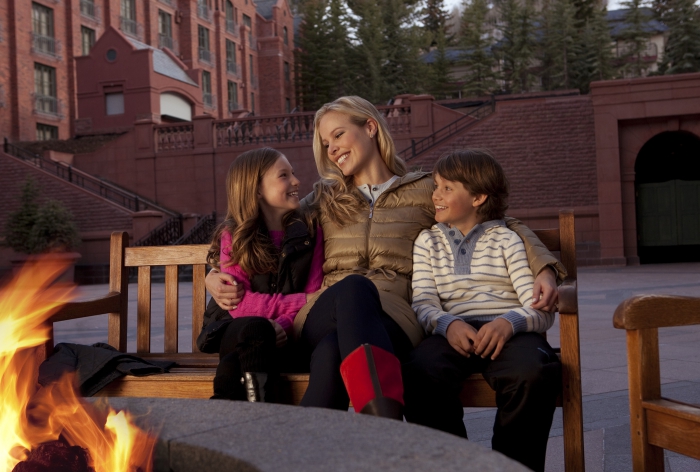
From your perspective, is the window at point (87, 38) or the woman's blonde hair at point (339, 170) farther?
the window at point (87, 38)

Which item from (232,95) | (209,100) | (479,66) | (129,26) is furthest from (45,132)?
(479,66)

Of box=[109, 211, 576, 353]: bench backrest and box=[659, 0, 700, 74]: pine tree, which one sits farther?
box=[659, 0, 700, 74]: pine tree

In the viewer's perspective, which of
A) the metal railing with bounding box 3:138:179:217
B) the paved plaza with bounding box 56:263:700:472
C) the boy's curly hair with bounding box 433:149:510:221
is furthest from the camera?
the metal railing with bounding box 3:138:179:217

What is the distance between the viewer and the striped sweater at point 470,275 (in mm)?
2986

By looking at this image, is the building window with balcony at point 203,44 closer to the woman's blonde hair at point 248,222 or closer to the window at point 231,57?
the window at point 231,57

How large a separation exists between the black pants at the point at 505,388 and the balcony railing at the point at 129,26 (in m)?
37.7

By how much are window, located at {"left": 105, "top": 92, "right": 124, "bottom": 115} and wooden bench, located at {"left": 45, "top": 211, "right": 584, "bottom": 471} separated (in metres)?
30.3

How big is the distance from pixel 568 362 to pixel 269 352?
3.64ft

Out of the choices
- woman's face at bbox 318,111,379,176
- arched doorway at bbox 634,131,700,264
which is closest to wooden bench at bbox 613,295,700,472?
woman's face at bbox 318,111,379,176

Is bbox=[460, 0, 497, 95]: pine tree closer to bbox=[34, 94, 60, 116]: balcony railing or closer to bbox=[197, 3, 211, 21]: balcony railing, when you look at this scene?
bbox=[197, 3, 211, 21]: balcony railing

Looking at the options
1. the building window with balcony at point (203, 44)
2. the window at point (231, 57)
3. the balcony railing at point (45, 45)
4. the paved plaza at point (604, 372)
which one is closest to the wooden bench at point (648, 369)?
the paved plaza at point (604, 372)

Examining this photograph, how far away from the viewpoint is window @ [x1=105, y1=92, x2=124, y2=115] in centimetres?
3222

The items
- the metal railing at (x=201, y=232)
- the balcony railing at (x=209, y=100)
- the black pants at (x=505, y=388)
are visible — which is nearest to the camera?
the black pants at (x=505, y=388)

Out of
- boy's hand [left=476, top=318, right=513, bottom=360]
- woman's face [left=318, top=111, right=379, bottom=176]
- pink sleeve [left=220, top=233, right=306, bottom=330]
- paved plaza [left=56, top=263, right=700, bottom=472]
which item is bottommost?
paved plaza [left=56, top=263, right=700, bottom=472]
